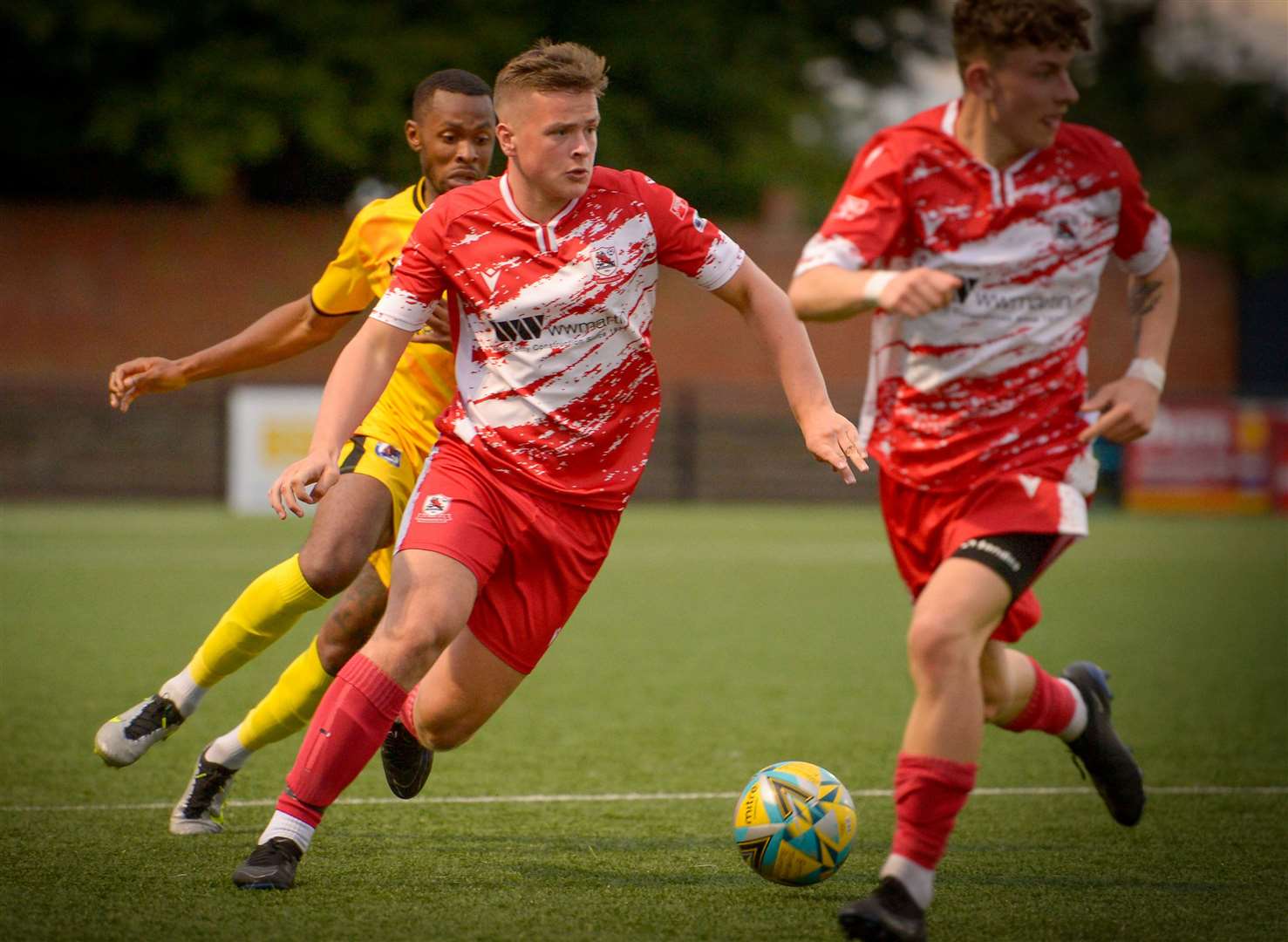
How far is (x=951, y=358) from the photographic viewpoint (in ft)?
13.6

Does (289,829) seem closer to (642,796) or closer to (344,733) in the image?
(344,733)

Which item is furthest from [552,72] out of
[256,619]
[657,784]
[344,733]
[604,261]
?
[657,784]

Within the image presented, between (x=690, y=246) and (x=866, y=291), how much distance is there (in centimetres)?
97

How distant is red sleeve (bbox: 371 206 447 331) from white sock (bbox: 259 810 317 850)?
129cm

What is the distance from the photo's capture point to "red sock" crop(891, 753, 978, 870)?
12.5ft

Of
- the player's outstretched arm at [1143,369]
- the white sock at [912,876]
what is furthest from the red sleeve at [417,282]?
the white sock at [912,876]

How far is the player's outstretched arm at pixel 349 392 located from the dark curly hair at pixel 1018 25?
5.26 ft

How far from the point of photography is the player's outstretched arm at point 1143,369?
400 centimetres

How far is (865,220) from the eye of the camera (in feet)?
Result: 13.2

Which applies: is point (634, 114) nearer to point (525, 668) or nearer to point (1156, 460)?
point (1156, 460)

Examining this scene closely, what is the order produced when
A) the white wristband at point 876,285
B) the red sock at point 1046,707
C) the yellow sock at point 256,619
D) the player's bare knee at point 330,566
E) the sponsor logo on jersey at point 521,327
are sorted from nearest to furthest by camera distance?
the white wristband at point 876,285
the sponsor logo on jersey at point 521,327
the red sock at point 1046,707
the player's bare knee at point 330,566
the yellow sock at point 256,619

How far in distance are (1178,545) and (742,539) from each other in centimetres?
443

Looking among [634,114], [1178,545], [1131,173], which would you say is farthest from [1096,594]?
[634,114]

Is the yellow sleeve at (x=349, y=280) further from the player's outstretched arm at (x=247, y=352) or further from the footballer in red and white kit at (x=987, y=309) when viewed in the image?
the footballer in red and white kit at (x=987, y=309)
